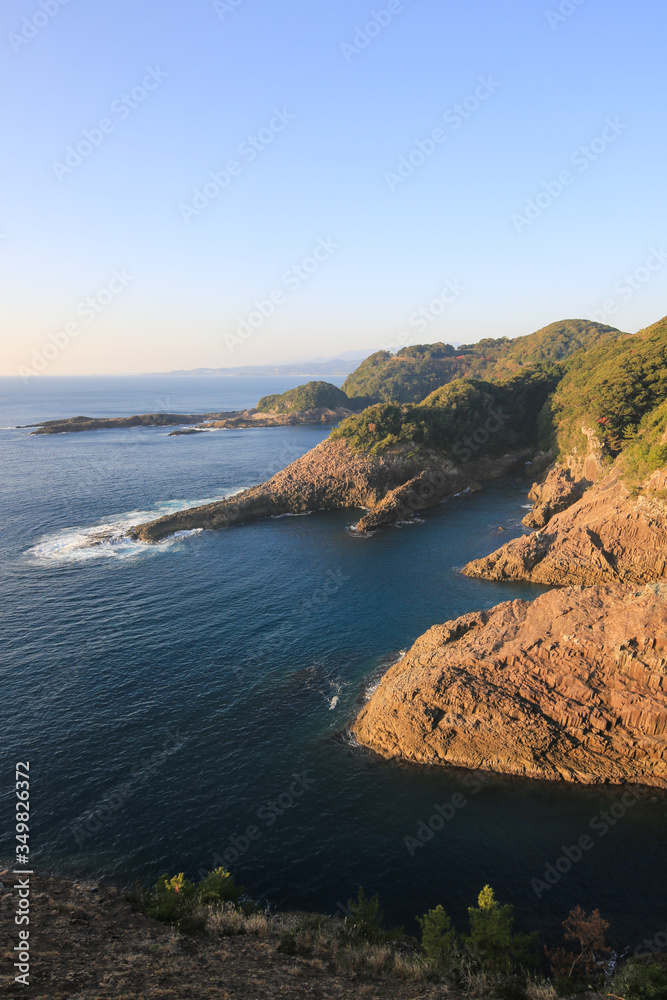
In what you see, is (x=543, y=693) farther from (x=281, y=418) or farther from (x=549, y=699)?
(x=281, y=418)

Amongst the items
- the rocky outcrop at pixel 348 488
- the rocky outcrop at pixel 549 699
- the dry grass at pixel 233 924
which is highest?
the rocky outcrop at pixel 348 488

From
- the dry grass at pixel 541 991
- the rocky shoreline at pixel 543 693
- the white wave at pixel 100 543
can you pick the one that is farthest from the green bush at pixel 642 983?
the white wave at pixel 100 543

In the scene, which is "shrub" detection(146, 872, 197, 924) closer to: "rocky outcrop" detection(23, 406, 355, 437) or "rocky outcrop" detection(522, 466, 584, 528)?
"rocky outcrop" detection(522, 466, 584, 528)

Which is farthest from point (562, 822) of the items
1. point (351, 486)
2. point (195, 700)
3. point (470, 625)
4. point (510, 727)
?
point (351, 486)

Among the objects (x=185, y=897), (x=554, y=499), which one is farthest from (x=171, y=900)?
(x=554, y=499)

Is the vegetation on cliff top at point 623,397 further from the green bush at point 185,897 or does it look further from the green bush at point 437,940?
the green bush at point 185,897

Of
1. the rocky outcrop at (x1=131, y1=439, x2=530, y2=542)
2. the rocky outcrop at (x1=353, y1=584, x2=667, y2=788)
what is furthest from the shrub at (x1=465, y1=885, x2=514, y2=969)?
the rocky outcrop at (x1=131, y1=439, x2=530, y2=542)
